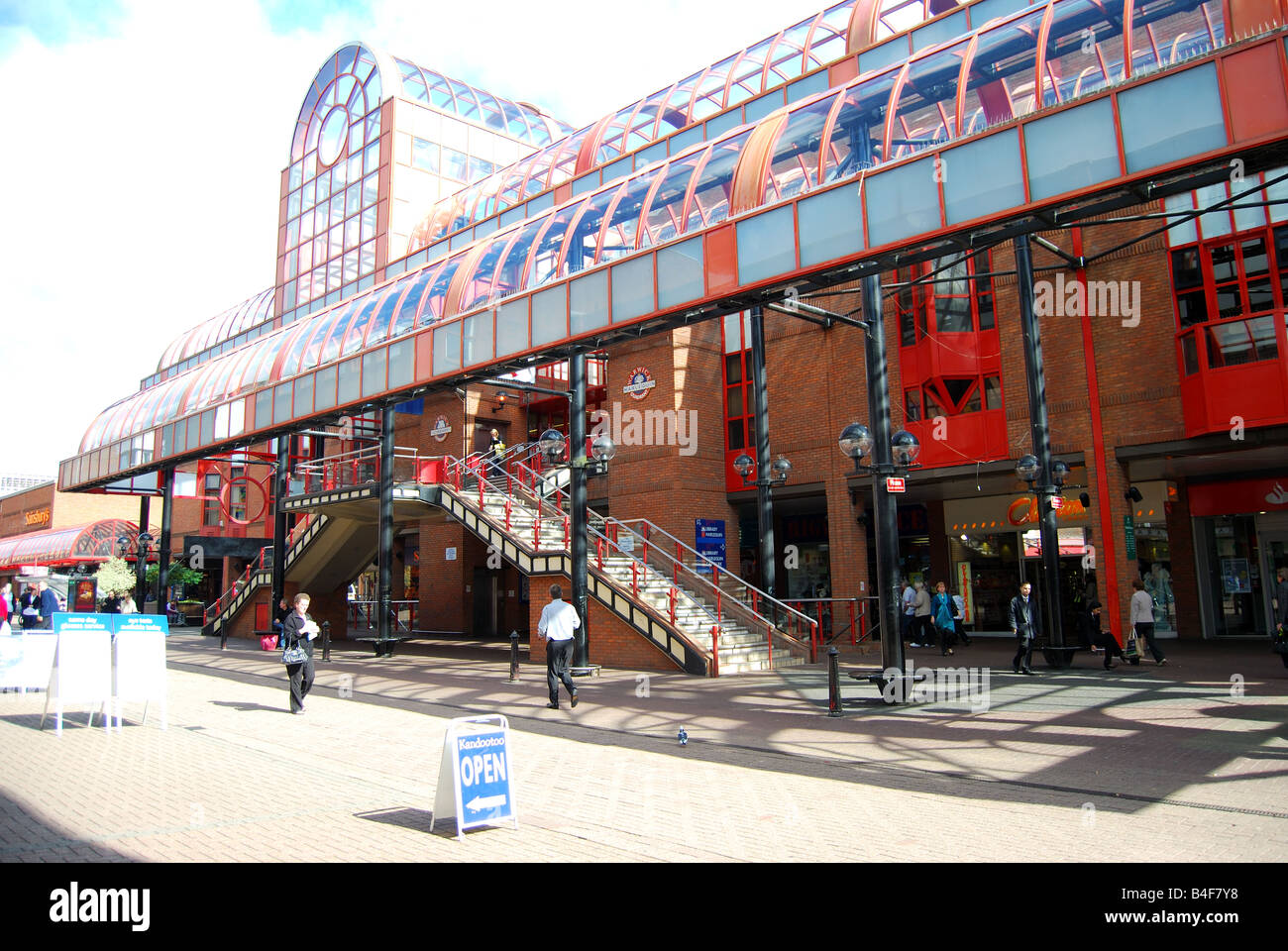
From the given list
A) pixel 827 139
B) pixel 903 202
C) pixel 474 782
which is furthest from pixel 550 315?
pixel 474 782

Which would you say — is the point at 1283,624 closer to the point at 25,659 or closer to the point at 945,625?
the point at 945,625

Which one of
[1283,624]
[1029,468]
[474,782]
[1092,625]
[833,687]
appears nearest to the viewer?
[474,782]

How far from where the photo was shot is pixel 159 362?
5953cm

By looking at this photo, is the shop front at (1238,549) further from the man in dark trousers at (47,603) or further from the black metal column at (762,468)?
the man in dark trousers at (47,603)

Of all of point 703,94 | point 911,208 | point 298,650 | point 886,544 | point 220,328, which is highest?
point 220,328

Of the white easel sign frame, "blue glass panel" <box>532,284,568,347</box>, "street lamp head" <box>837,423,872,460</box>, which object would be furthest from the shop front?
the white easel sign frame

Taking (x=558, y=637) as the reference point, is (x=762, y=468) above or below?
above

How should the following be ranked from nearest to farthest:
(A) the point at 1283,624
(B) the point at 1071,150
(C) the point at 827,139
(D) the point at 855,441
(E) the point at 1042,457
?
(B) the point at 1071,150 → (A) the point at 1283,624 → (D) the point at 855,441 → (C) the point at 827,139 → (E) the point at 1042,457

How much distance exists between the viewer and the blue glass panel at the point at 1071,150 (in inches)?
417

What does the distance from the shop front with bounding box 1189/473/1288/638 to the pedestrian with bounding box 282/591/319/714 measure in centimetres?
1983

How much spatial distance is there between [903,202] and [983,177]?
1.14 m

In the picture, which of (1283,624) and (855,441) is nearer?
(1283,624)

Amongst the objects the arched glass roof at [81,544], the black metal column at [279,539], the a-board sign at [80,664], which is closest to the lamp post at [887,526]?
the a-board sign at [80,664]

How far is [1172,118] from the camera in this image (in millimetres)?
10164
